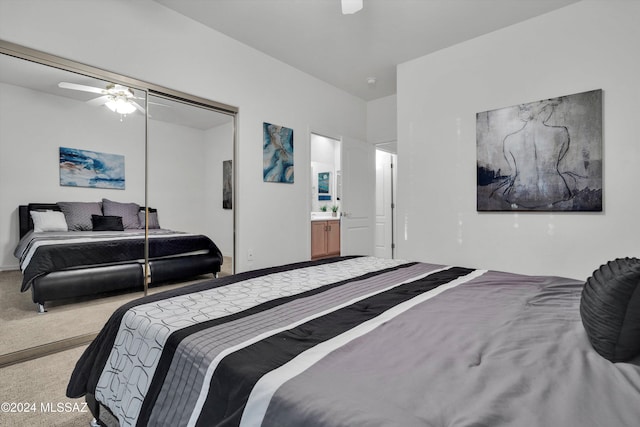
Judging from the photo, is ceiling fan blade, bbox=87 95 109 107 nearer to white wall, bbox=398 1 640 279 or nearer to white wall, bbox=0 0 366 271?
white wall, bbox=0 0 366 271

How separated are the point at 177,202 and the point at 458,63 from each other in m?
3.32

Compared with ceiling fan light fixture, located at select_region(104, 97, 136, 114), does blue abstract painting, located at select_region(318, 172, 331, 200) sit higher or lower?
lower

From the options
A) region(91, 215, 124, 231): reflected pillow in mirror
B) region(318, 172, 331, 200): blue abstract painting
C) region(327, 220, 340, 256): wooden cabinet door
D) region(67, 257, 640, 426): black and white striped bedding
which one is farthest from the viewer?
region(318, 172, 331, 200): blue abstract painting

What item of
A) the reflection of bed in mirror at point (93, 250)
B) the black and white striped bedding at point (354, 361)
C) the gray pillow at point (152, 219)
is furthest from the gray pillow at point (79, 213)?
the black and white striped bedding at point (354, 361)

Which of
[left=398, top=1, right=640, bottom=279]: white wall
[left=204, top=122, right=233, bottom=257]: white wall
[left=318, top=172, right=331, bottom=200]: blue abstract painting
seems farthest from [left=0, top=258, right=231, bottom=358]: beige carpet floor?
[left=318, top=172, right=331, bottom=200]: blue abstract painting

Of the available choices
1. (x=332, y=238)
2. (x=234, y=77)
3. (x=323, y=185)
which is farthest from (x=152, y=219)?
(x=323, y=185)

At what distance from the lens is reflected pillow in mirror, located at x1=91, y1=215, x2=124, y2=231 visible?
2.61m

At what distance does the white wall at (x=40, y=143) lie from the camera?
86.9 inches

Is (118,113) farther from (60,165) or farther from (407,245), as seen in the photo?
(407,245)

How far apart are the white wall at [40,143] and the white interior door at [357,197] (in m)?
2.91

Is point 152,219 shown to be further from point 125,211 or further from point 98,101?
point 98,101

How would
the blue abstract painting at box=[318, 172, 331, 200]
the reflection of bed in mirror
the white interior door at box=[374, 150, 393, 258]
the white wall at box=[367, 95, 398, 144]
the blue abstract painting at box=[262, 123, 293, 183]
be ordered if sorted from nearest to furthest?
the reflection of bed in mirror, the blue abstract painting at box=[262, 123, 293, 183], the white wall at box=[367, 95, 398, 144], the white interior door at box=[374, 150, 393, 258], the blue abstract painting at box=[318, 172, 331, 200]

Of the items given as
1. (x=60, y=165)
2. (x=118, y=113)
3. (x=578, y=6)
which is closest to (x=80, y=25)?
(x=118, y=113)

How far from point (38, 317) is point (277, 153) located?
2.68 meters
